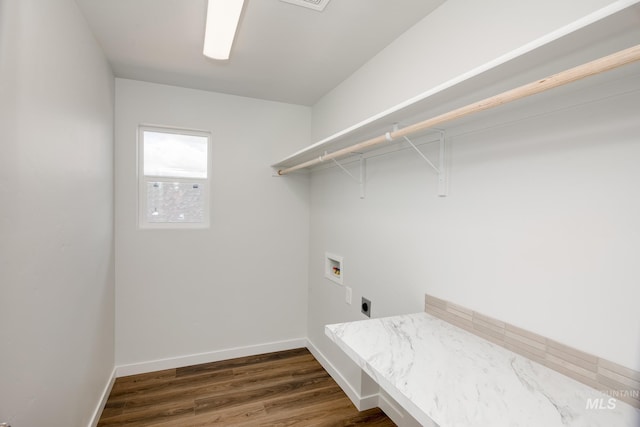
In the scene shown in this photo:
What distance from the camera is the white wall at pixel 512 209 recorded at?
981 mm

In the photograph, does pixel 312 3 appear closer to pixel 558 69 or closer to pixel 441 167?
pixel 441 167

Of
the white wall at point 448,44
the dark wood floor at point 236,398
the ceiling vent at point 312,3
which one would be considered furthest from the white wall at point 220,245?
the ceiling vent at point 312,3

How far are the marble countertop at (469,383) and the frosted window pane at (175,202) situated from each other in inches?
78.5

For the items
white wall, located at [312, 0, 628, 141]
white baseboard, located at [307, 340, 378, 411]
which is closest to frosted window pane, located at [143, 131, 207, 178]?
white wall, located at [312, 0, 628, 141]

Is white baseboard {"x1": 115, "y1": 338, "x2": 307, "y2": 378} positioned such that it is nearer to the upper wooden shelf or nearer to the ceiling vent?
the upper wooden shelf

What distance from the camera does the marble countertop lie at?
85 cm

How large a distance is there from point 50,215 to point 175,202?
1.49 metres

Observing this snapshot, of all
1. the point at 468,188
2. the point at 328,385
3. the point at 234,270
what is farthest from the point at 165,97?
the point at 328,385

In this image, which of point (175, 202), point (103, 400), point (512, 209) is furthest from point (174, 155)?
point (512, 209)

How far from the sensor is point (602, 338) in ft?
3.31

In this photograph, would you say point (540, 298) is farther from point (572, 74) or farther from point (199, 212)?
point (199, 212)

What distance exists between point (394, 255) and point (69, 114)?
196 centimetres

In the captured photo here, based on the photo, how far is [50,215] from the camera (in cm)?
137

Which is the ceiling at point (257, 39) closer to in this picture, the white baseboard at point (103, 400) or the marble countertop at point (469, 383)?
the marble countertop at point (469, 383)
